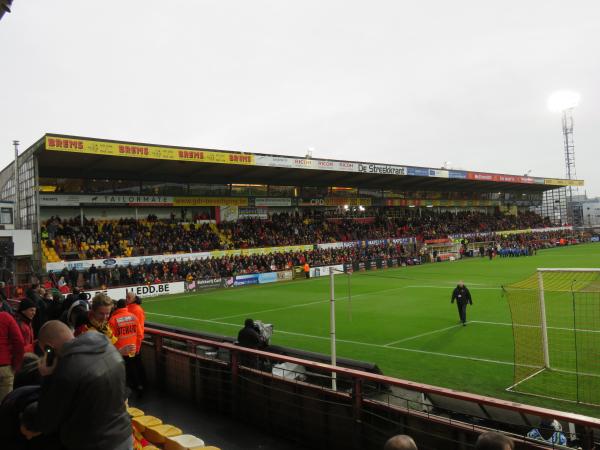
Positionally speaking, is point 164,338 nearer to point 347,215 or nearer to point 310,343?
point 310,343

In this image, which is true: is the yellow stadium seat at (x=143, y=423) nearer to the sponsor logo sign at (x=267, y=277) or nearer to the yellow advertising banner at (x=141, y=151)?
the yellow advertising banner at (x=141, y=151)

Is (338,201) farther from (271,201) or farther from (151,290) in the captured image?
(151,290)

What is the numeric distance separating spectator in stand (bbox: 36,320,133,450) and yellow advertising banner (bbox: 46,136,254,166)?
27.5m

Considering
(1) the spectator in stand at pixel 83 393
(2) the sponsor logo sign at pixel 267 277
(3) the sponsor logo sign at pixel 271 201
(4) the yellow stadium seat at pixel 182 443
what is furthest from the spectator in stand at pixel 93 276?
(1) the spectator in stand at pixel 83 393

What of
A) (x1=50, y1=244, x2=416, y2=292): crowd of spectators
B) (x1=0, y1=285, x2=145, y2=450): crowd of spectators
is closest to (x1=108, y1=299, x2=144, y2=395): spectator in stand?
(x1=0, y1=285, x2=145, y2=450): crowd of spectators

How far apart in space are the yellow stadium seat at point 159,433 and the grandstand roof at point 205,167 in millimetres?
25202

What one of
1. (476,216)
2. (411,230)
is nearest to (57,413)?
(411,230)

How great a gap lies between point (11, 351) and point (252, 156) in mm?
32724

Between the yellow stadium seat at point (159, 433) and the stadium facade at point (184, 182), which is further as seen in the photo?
the stadium facade at point (184, 182)

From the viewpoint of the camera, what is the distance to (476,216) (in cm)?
6994

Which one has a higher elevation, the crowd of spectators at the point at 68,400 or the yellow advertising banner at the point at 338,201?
the yellow advertising banner at the point at 338,201

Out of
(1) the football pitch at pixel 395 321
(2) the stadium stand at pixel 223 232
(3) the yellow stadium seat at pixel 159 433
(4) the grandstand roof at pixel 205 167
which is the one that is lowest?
(1) the football pitch at pixel 395 321

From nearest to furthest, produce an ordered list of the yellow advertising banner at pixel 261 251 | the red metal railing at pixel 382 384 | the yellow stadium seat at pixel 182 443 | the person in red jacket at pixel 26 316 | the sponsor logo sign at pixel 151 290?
1. the red metal railing at pixel 382 384
2. the yellow stadium seat at pixel 182 443
3. the person in red jacket at pixel 26 316
4. the sponsor logo sign at pixel 151 290
5. the yellow advertising banner at pixel 261 251

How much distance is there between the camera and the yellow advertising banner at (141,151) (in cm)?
2805
